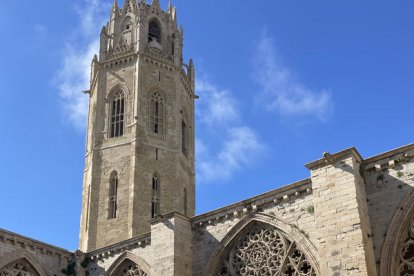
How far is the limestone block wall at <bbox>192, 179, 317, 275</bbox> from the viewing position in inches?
588

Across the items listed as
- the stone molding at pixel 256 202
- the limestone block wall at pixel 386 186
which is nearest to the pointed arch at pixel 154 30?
the stone molding at pixel 256 202

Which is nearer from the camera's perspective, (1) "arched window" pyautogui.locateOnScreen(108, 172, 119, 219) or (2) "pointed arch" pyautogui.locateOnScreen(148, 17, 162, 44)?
(1) "arched window" pyautogui.locateOnScreen(108, 172, 119, 219)

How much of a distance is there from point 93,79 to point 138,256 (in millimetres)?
13538

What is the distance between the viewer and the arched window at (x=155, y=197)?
25266 millimetres

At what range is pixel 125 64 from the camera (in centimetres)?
2859

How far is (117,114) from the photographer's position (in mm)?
27672

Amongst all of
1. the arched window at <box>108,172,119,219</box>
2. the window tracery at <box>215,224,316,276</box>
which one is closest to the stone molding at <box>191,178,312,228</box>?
the window tracery at <box>215,224,316,276</box>

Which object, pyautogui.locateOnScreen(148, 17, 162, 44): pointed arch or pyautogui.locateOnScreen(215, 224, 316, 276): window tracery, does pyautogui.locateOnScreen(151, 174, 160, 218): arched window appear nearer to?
pyautogui.locateOnScreen(148, 17, 162, 44): pointed arch

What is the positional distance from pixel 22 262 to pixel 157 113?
37.2ft

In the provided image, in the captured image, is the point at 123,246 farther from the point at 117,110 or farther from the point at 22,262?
the point at 117,110

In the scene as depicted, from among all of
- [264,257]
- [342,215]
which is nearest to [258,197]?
[264,257]

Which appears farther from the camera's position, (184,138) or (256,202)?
(184,138)

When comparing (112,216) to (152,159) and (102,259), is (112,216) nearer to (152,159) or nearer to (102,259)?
(152,159)

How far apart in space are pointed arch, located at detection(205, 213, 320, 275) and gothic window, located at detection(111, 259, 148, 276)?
110 inches
